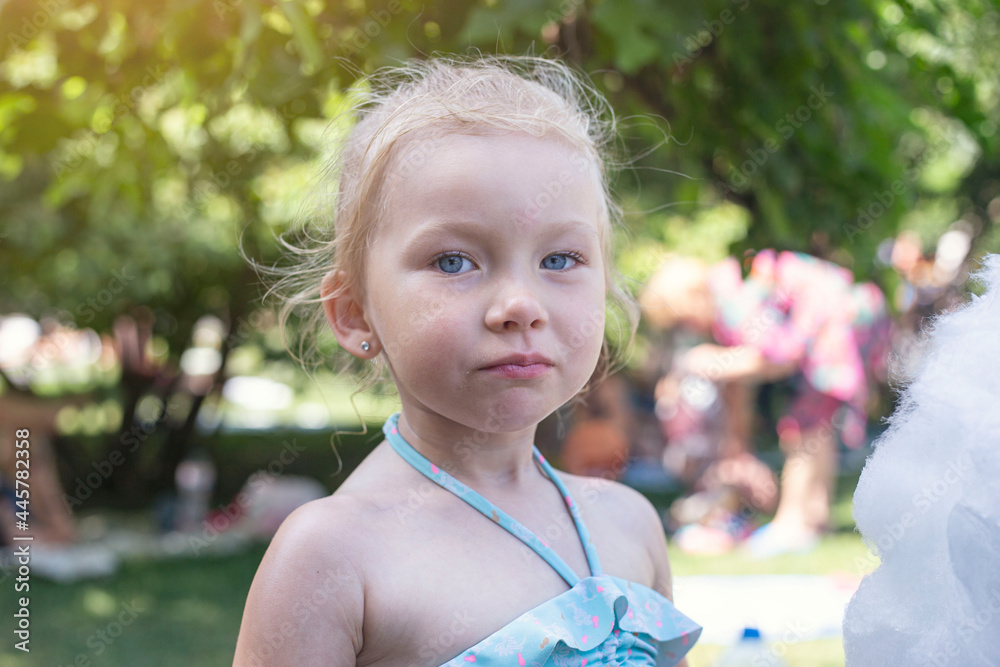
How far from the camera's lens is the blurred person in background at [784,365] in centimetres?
586

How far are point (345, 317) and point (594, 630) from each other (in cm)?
57

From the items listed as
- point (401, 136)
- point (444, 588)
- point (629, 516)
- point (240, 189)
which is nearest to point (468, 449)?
point (444, 588)

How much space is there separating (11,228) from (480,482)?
5587mm

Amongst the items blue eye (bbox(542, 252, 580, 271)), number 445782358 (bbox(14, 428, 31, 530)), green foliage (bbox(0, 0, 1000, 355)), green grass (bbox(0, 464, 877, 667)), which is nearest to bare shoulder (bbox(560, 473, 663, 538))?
blue eye (bbox(542, 252, 580, 271))

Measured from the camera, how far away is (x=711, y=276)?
6551mm

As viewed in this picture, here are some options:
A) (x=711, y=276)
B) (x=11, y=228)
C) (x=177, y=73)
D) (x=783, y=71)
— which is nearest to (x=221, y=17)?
(x=177, y=73)

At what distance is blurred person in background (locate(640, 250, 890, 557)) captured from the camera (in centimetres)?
586

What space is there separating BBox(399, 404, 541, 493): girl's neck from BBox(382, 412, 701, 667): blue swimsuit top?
0.02 metres

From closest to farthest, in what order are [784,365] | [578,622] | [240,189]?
[578,622], [240,189], [784,365]

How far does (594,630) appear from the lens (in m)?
1.18

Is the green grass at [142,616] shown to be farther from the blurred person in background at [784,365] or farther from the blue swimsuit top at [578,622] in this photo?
the blue swimsuit top at [578,622]

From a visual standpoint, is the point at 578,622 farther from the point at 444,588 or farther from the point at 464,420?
the point at 464,420

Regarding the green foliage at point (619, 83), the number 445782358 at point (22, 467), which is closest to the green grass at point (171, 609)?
the number 445782358 at point (22, 467)

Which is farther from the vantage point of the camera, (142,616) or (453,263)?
(142,616)
